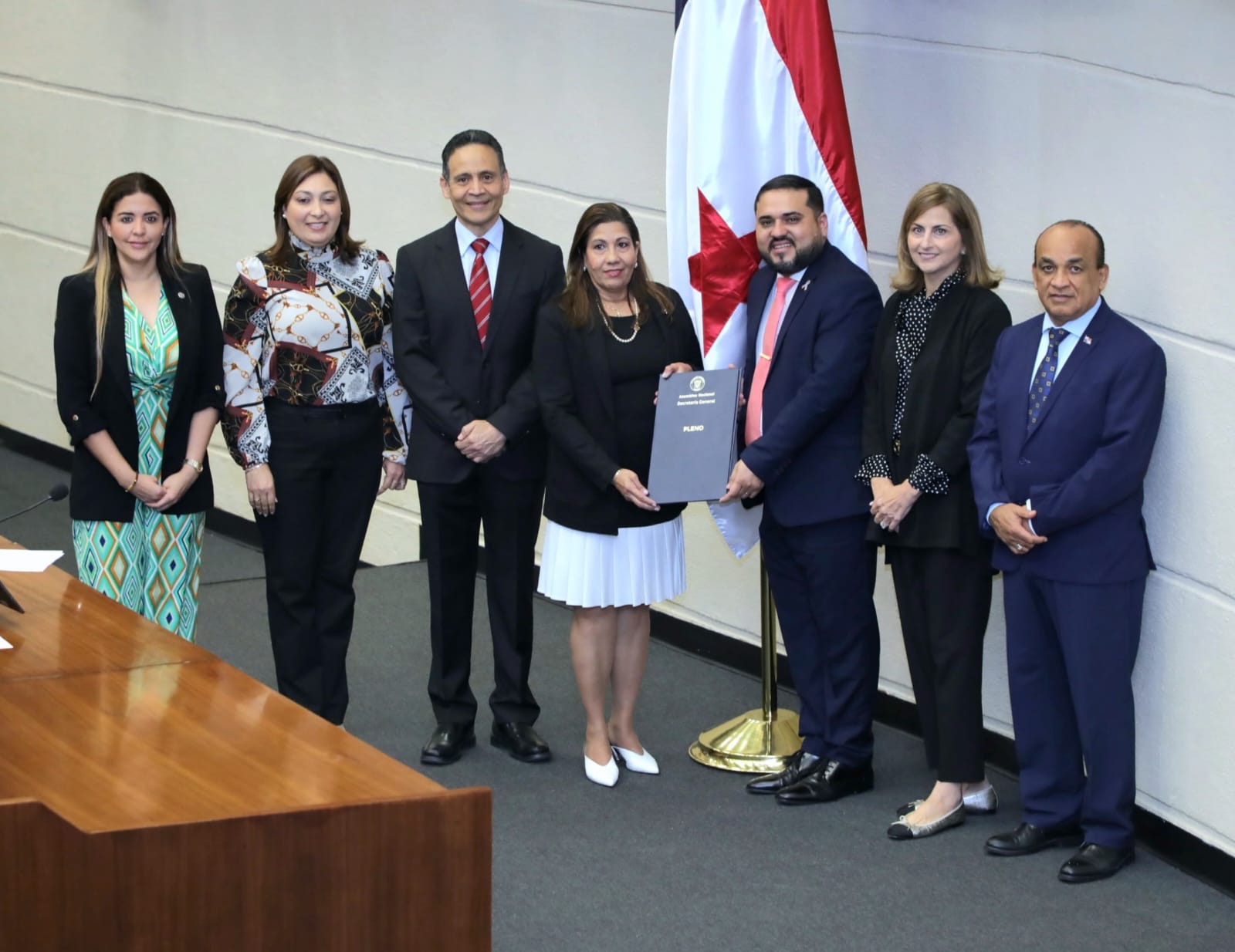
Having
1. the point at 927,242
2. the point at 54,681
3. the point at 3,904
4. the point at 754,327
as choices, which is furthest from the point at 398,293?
the point at 3,904

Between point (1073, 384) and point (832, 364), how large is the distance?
2.03 ft

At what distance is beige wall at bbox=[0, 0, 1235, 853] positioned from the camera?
143 inches

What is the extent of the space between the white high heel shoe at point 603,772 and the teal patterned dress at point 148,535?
3.57 ft

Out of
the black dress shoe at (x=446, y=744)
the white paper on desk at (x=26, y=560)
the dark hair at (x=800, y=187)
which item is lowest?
the black dress shoe at (x=446, y=744)

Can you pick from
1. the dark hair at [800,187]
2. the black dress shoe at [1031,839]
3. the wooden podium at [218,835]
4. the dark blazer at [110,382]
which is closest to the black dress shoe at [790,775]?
the black dress shoe at [1031,839]

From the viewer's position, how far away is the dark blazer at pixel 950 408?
3.79 meters

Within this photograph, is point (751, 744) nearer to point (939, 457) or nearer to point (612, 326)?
point (939, 457)

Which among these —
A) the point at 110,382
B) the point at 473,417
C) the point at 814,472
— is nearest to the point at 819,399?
the point at 814,472

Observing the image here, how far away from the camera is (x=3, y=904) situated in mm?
2107

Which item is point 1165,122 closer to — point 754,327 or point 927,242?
point 927,242

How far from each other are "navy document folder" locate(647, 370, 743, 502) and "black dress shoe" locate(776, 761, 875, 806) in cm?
76

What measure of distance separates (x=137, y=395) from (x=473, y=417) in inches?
32.6

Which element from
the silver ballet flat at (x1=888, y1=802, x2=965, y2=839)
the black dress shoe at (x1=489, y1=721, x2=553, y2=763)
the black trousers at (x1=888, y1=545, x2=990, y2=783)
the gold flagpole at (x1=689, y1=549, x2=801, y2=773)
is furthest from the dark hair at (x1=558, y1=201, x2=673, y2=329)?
the silver ballet flat at (x1=888, y1=802, x2=965, y2=839)

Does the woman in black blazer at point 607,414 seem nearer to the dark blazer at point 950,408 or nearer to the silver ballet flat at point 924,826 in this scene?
the dark blazer at point 950,408
